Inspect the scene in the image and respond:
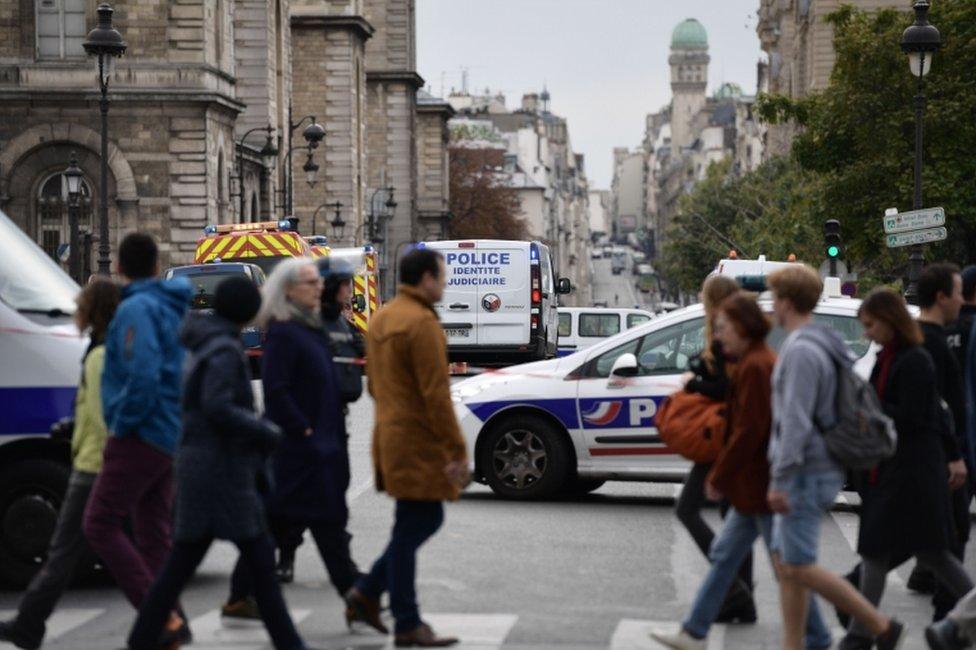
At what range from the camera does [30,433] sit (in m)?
11.3

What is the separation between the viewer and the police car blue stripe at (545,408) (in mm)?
15688

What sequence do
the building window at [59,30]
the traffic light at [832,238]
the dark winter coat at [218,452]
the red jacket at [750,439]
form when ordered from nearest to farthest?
the dark winter coat at [218,452] < the red jacket at [750,439] < the traffic light at [832,238] < the building window at [59,30]

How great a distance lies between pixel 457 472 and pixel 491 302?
85.5ft

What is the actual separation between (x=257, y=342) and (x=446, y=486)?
23363 millimetres

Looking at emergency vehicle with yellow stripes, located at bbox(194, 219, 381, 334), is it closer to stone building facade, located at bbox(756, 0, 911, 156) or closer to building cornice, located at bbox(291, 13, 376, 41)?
stone building facade, located at bbox(756, 0, 911, 156)

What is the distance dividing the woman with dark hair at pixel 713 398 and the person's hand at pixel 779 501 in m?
1.81

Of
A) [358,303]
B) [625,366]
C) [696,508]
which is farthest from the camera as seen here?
[358,303]

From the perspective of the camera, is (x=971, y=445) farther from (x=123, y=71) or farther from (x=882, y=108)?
(x=123, y=71)

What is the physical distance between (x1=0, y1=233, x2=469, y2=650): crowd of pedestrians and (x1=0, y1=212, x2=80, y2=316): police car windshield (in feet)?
5.19

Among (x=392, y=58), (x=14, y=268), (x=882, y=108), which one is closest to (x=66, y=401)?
(x=14, y=268)

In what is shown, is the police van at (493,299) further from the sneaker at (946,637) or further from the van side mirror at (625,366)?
the sneaker at (946,637)

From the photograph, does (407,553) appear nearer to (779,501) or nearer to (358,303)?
(779,501)

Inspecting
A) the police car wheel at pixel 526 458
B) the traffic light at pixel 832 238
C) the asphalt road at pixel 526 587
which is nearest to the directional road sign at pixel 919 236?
the traffic light at pixel 832 238

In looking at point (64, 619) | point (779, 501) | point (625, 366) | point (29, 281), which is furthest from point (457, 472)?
point (625, 366)
